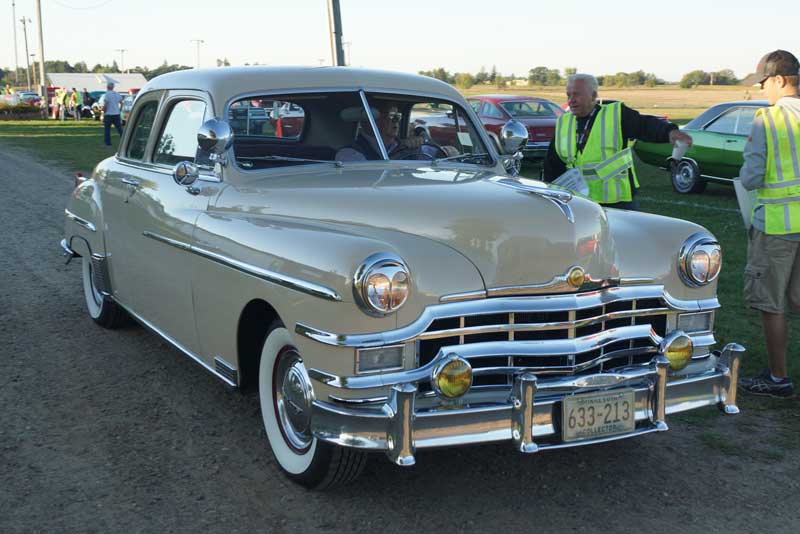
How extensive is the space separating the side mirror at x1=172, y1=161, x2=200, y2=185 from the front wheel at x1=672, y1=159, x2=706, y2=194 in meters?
10.7

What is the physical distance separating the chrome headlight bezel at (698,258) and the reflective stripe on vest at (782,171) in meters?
0.97

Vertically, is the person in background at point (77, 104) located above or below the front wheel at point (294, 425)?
above

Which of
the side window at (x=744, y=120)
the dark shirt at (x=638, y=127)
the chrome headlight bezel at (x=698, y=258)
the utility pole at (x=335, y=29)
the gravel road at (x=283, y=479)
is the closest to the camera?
the gravel road at (x=283, y=479)

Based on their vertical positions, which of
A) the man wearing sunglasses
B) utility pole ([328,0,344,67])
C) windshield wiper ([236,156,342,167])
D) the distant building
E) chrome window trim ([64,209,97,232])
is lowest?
chrome window trim ([64,209,97,232])

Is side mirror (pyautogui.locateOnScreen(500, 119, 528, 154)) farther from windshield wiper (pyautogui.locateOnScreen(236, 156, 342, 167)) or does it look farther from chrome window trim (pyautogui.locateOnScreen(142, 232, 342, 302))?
chrome window trim (pyautogui.locateOnScreen(142, 232, 342, 302))

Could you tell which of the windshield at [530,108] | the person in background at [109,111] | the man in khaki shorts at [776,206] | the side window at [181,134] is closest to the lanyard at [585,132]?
the man in khaki shorts at [776,206]

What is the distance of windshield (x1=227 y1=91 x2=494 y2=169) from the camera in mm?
4648

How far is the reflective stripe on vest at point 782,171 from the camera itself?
15.4 feet

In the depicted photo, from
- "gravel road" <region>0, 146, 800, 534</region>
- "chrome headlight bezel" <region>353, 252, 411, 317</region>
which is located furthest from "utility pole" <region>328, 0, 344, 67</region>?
"chrome headlight bezel" <region>353, 252, 411, 317</region>

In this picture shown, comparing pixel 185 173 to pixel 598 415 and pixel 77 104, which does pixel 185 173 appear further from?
pixel 77 104

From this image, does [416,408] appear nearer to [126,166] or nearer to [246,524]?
[246,524]

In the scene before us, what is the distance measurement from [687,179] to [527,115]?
18.6ft

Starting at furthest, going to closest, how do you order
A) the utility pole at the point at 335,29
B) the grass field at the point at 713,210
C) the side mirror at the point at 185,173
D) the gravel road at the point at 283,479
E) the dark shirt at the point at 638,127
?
the utility pole at the point at 335,29
the grass field at the point at 713,210
the dark shirt at the point at 638,127
the side mirror at the point at 185,173
the gravel road at the point at 283,479

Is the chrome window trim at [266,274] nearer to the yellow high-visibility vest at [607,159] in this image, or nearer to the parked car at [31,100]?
the yellow high-visibility vest at [607,159]
